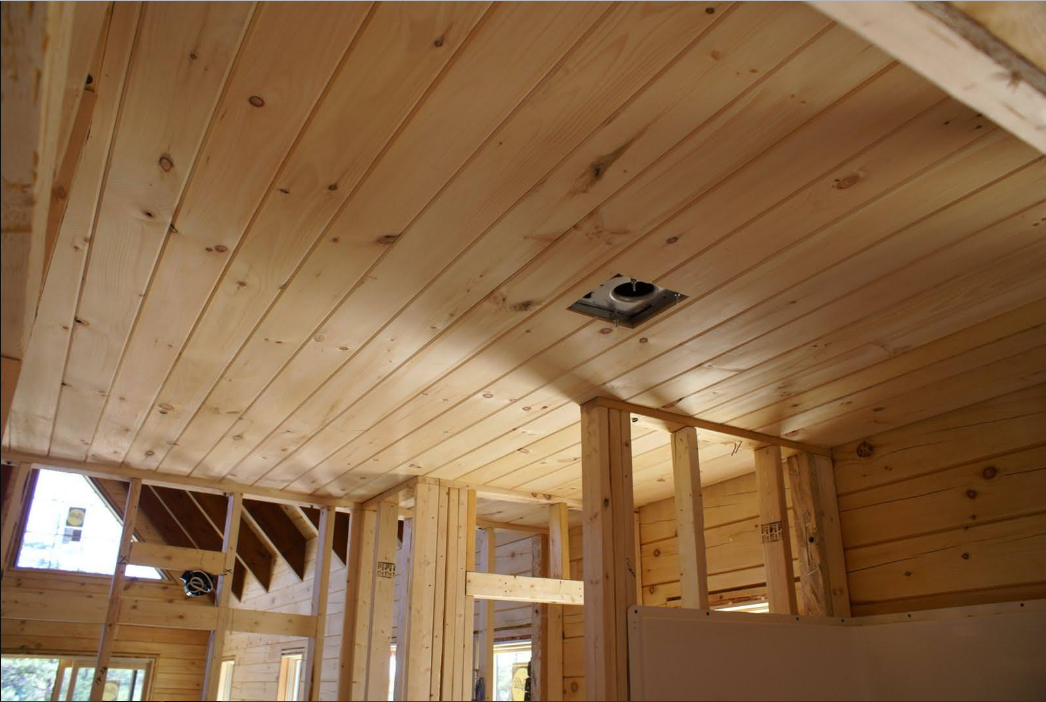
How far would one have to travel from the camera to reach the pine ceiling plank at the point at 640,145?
52.1 inches

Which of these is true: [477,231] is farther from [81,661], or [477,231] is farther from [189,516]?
[81,661]

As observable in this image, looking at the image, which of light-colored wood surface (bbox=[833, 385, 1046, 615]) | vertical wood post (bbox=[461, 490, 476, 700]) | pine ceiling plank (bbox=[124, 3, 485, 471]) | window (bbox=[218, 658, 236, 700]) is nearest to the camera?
pine ceiling plank (bbox=[124, 3, 485, 471])

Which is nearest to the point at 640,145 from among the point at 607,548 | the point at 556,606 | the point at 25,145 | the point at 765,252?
the point at 765,252

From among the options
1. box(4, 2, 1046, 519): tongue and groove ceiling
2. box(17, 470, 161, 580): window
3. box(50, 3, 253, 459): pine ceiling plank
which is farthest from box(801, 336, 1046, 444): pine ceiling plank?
box(17, 470, 161, 580): window

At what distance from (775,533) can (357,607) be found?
2.06 metres

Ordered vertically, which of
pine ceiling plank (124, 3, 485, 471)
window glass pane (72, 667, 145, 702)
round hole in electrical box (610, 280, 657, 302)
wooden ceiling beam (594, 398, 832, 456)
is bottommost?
window glass pane (72, 667, 145, 702)

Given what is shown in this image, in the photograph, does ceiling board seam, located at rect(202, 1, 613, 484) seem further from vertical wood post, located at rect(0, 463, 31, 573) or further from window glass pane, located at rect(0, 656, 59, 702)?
window glass pane, located at rect(0, 656, 59, 702)

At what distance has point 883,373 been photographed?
2486 mm

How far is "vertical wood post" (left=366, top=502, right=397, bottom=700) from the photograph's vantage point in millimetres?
3703

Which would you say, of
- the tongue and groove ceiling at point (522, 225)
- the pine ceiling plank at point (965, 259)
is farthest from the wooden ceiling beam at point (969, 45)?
the pine ceiling plank at point (965, 259)

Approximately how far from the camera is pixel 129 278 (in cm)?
204

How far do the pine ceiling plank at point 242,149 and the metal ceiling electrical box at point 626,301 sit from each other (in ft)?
2.83

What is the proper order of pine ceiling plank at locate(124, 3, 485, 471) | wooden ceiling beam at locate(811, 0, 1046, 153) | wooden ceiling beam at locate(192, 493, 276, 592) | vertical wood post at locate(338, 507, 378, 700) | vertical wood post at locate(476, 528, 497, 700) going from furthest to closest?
wooden ceiling beam at locate(192, 493, 276, 592) < vertical wood post at locate(476, 528, 497, 700) < vertical wood post at locate(338, 507, 378, 700) < pine ceiling plank at locate(124, 3, 485, 471) < wooden ceiling beam at locate(811, 0, 1046, 153)

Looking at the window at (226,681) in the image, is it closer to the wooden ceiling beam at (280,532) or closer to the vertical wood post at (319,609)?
the wooden ceiling beam at (280,532)
